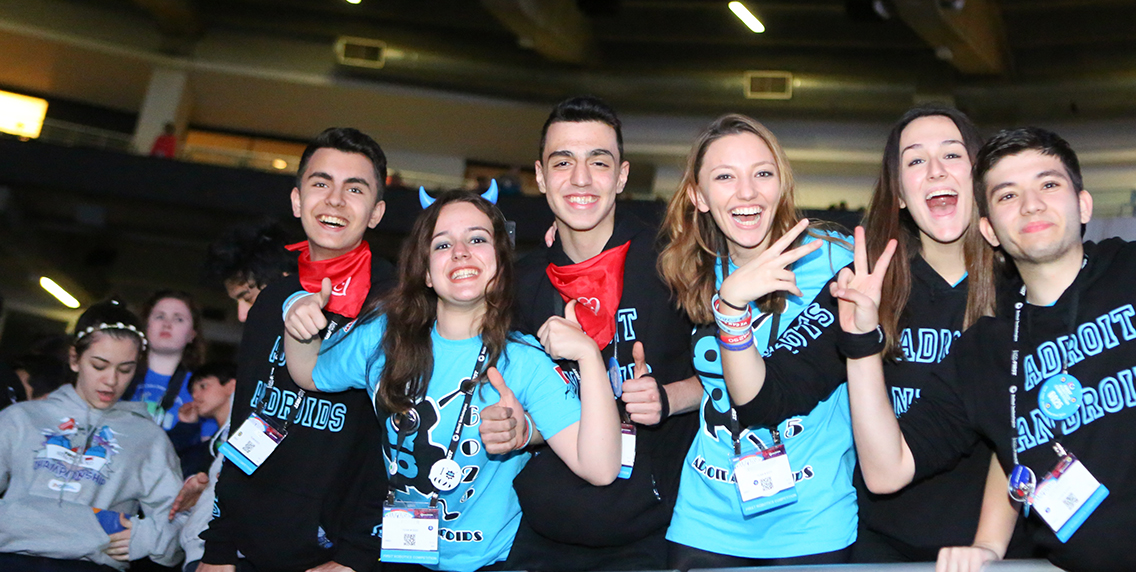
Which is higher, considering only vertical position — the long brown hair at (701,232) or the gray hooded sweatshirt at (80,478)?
the long brown hair at (701,232)

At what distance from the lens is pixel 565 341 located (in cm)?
243

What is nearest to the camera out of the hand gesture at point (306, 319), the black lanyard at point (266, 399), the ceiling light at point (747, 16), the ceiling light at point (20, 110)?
the hand gesture at point (306, 319)

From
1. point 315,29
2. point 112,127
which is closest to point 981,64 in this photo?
point 315,29

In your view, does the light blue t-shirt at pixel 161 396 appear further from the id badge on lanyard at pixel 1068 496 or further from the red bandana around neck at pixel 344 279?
the id badge on lanyard at pixel 1068 496

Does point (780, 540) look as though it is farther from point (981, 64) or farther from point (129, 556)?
point (981, 64)

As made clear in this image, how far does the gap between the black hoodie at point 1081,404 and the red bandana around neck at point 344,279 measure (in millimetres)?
1847

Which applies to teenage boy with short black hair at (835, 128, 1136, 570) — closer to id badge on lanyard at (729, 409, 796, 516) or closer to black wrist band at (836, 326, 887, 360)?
black wrist band at (836, 326, 887, 360)

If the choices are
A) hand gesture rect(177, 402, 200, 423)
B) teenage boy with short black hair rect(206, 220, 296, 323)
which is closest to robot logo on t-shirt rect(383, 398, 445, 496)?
teenage boy with short black hair rect(206, 220, 296, 323)

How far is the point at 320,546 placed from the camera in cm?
296

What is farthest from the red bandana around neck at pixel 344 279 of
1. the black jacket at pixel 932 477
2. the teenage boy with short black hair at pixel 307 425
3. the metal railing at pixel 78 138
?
the metal railing at pixel 78 138

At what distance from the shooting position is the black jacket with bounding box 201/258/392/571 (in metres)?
2.94

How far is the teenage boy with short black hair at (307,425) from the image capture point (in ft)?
9.68

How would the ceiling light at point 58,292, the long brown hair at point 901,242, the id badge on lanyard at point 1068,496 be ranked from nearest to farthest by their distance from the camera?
the id badge on lanyard at point 1068,496 < the long brown hair at point 901,242 < the ceiling light at point 58,292

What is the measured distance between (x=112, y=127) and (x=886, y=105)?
14960 mm
